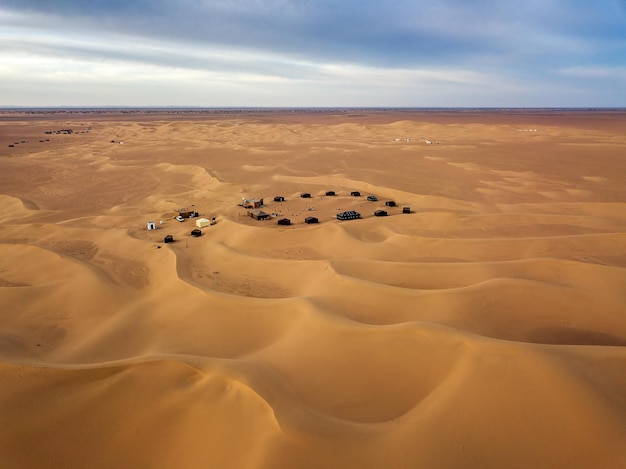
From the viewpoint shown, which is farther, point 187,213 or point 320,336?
point 187,213

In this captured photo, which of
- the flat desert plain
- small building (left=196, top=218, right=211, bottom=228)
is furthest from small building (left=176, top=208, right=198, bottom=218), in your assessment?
small building (left=196, top=218, right=211, bottom=228)

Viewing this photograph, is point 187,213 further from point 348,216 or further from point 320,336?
point 320,336

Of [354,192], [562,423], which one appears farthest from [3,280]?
[354,192]

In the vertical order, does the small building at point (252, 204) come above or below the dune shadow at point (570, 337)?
below

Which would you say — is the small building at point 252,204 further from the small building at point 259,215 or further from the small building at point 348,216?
the small building at point 348,216

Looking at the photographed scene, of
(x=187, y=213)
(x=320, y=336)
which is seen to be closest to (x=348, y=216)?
(x=187, y=213)

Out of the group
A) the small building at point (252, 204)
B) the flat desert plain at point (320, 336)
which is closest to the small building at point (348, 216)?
the flat desert plain at point (320, 336)

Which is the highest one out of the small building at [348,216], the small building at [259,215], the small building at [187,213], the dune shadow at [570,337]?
the dune shadow at [570,337]

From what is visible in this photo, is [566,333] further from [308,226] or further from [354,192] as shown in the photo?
[354,192]
